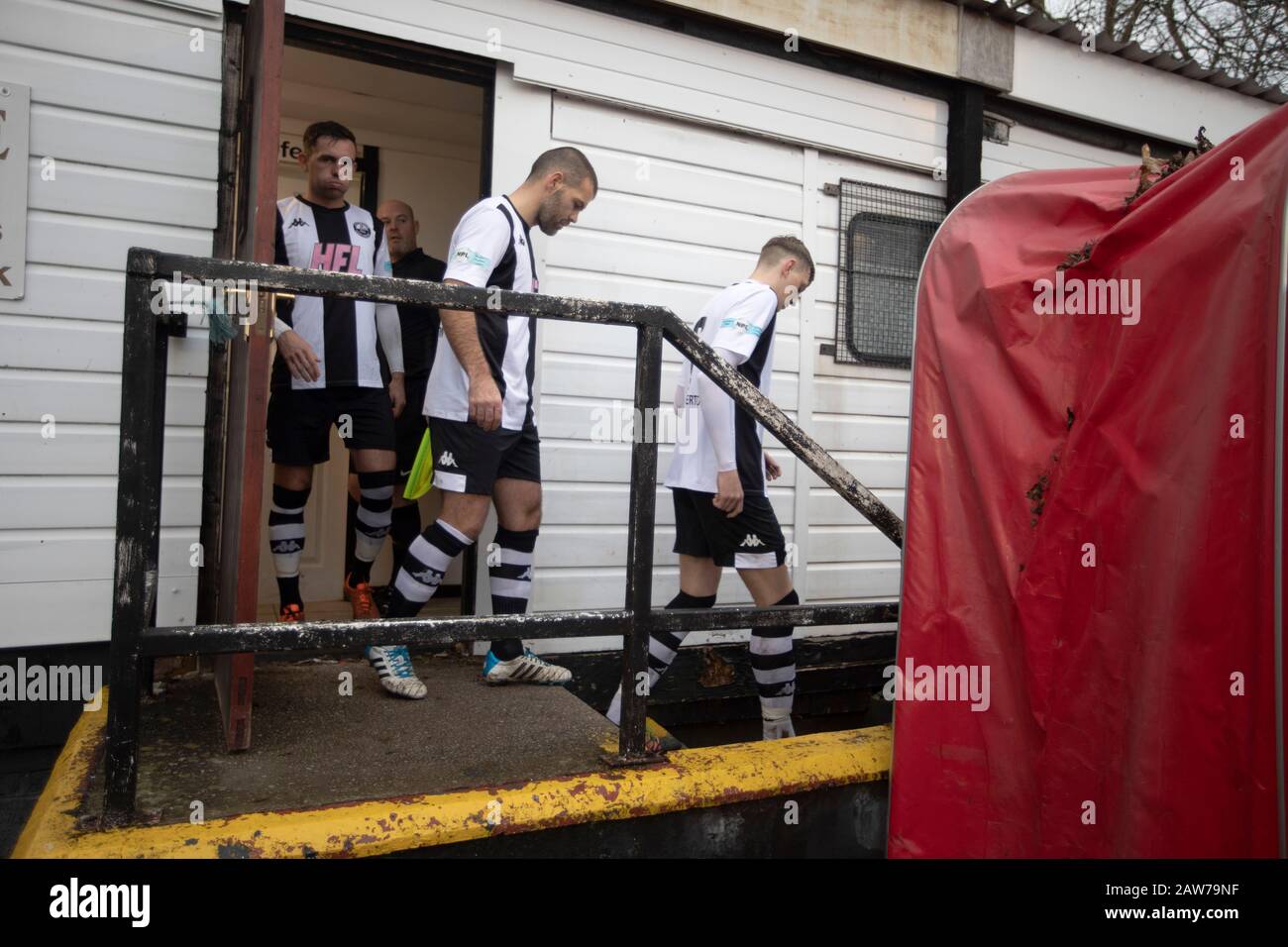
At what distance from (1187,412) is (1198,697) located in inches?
25.7

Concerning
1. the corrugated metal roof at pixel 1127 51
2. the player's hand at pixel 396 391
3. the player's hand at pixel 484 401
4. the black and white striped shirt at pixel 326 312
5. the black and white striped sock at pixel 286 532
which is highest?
the corrugated metal roof at pixel 1127 51

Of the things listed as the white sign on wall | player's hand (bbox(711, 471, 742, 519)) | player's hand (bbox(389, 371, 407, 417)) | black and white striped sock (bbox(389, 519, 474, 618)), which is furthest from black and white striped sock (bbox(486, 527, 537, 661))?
the white sign on wall

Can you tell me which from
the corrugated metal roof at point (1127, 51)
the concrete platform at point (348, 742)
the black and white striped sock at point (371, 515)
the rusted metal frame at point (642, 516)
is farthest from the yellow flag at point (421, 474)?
the corrugated metal roof at point (1127, 51)

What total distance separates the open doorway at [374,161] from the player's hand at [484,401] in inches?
118

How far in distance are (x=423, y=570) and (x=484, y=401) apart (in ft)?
1.97

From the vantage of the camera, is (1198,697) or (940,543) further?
(940,543)

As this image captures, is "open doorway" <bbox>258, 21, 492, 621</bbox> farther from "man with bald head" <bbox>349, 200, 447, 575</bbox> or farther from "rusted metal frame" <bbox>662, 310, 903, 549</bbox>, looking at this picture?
"rusted metal frame" <bbox>662, 310, 903, 549</bbox>

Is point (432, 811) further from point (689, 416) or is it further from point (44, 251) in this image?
point (44, 251)

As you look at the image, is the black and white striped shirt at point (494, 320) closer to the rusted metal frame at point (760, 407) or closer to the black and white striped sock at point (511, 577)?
the black and white striped sock at point (511, 577)

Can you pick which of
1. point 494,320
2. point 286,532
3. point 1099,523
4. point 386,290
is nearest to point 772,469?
point 494,320

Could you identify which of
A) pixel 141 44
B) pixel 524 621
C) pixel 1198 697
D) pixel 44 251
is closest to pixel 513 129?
pixel 141 44

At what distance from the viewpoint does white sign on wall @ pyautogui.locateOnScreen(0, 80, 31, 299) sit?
3424 millimetres

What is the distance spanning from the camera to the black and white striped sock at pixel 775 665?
3.80 metres

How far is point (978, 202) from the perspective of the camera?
114 inches
